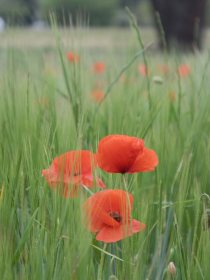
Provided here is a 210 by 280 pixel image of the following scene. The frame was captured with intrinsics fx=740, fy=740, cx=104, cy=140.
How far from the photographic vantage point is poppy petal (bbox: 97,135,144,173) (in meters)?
0.65

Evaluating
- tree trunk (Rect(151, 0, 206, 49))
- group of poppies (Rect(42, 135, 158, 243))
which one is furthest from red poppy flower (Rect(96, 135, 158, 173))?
tree trunk (Rect(151, 0, 206, 49))

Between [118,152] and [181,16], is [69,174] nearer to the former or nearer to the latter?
[118,152]

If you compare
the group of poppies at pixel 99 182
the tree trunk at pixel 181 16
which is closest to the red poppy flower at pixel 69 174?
the group of poppies at pixel 99 182

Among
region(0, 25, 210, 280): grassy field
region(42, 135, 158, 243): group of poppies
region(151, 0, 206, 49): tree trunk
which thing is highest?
region(42, 135, 158, 243): group of poppies

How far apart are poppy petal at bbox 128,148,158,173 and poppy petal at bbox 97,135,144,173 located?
1 cm

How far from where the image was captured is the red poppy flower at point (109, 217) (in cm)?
60

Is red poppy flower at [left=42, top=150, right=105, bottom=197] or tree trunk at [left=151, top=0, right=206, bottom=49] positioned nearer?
red poppy flower at [left=42, top=150, right=105, bottom=197]

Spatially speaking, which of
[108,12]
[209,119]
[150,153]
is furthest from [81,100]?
[108,12]

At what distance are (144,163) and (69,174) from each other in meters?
0.07

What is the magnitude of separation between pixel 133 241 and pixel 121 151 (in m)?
0.08

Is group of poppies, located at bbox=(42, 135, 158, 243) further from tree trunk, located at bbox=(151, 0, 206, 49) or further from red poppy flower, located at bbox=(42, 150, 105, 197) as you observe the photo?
tree trunk, located at bbox=(151, 0, 206, 49)

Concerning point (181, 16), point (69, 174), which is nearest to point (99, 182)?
point (69, 174)

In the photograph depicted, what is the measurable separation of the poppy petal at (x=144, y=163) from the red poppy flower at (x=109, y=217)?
49 mm

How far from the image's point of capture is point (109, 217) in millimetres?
613
